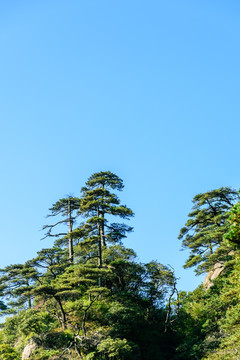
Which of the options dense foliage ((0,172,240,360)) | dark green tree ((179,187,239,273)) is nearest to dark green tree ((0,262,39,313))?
dense foliage ((0,172,240,360))

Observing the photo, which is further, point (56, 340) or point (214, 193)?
point (214, 193)

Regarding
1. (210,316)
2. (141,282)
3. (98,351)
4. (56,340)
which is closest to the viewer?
(98,351)

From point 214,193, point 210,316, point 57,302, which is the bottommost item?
point 210,316

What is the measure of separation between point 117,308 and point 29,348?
592 centimetres

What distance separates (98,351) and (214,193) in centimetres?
1771

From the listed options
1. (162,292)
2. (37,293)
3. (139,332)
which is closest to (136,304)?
(139,332)

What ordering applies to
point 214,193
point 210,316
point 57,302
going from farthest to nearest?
point 214,193 → point 57,302 → point 210,316

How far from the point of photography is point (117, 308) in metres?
18.5

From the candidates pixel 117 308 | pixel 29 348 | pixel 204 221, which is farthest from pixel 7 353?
pixel 204 221

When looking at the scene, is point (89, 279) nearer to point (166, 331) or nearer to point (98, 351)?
point (98, 351)

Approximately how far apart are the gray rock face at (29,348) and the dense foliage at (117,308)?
8 cm

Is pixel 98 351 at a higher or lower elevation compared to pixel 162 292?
lower

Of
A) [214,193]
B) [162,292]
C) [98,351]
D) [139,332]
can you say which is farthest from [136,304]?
[214,193]

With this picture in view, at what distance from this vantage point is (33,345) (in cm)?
1853
